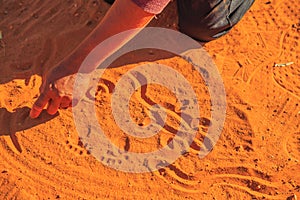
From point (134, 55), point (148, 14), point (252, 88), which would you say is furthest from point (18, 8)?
point (252, 88)

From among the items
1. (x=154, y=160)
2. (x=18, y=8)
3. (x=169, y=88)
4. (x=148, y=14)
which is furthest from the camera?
(x=18, y=8)

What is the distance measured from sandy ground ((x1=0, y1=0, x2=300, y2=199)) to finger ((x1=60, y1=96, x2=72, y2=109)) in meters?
0.07

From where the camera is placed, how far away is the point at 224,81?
3324 millimetres

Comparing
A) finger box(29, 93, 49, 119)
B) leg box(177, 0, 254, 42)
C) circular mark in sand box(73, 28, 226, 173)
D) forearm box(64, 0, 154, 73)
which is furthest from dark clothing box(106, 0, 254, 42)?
finger box(29, 93, 49, 119)

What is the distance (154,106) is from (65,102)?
1.83ft

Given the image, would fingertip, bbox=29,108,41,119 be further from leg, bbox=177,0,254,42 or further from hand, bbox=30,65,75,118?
leg, bbox=177,0,254,42

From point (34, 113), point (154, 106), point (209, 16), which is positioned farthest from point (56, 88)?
point (209, 16)

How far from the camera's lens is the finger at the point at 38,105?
2.77 metres

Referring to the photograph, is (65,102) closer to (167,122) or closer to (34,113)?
(34,113)

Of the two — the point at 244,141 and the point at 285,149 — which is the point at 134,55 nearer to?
the point at 244,141

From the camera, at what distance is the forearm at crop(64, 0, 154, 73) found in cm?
247

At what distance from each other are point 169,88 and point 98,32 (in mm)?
770

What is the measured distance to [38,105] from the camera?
282 centimetres

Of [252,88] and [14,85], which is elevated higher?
[252,88]
